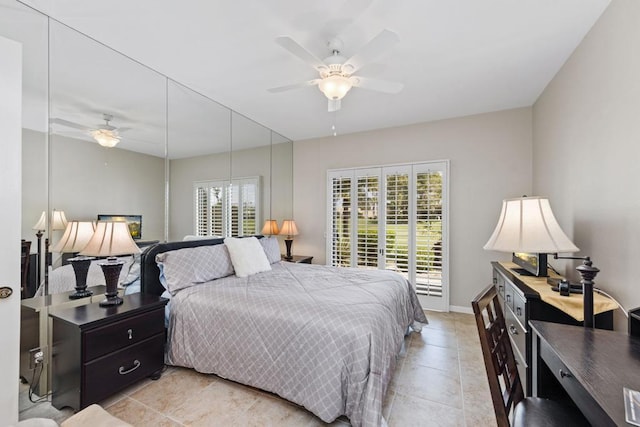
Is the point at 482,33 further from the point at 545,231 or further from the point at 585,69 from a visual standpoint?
the point at 545,231

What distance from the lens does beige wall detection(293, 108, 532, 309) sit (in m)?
3.63

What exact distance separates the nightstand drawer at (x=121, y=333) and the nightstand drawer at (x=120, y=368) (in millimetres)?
46

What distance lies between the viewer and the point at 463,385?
2268 millimetres

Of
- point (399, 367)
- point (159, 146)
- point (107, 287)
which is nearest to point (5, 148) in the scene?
→ point (107, 287)

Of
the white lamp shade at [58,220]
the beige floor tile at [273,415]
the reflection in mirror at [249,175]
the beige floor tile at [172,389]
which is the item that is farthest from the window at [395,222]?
the white lamp shade at [58,220]

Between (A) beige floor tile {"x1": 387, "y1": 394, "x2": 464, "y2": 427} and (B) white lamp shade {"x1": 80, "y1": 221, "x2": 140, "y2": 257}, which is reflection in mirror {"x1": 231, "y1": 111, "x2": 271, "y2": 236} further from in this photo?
(A) beige floor tile {"x1": 387, "y1": 394, "x2": 464, "y2": 427}

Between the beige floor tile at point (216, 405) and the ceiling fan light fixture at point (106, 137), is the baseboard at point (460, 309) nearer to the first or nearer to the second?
the beige floor tile at point (216, 405)

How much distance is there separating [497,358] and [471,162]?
3.22m

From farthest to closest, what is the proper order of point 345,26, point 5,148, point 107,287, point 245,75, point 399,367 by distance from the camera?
point 245,75, point 399,367, point 107,287, point 345,26, point 5,148

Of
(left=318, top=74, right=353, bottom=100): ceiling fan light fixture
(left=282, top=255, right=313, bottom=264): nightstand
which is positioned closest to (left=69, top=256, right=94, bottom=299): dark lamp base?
(left=318, top=74, right=353, bottom=100): ceiling fan light fixture

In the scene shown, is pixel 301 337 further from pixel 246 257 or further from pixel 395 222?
pixel 395 222

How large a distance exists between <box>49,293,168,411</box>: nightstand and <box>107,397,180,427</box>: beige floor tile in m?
0.11

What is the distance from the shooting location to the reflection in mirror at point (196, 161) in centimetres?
308

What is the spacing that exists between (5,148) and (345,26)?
2.29 metres
